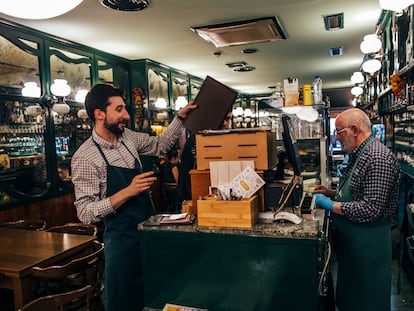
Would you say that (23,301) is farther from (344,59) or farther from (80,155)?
(344,59)

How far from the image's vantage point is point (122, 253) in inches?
83.7

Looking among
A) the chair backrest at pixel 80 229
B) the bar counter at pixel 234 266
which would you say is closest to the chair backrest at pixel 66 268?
the chair backrest at pixel 80 229

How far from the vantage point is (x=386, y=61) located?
4.88 metres

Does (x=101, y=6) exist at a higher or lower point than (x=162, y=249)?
higher

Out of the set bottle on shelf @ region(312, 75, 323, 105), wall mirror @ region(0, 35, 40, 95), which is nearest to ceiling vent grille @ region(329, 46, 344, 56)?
bottle on shelf @ region(312, 75, 323, 105)

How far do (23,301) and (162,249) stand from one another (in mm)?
1240

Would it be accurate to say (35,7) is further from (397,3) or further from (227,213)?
(397,3)

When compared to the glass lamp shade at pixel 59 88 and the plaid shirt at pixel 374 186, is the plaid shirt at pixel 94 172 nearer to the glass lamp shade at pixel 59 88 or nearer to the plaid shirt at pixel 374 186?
the plaid shirt at pixel 374 186

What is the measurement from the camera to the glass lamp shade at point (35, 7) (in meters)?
1.14

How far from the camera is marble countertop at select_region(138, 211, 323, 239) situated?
157cm

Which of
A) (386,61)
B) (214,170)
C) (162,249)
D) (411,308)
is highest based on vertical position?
(386,61)

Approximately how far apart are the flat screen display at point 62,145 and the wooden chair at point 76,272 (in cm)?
207

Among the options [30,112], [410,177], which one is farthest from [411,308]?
[30,112]

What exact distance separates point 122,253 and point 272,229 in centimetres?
95
